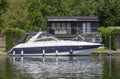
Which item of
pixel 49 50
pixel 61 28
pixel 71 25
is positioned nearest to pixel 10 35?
pixel 49 50

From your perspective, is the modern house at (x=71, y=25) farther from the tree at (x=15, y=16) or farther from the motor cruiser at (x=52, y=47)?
the motor cruiser at (x=52, y=47)

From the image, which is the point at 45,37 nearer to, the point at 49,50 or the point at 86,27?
the point at 49,50

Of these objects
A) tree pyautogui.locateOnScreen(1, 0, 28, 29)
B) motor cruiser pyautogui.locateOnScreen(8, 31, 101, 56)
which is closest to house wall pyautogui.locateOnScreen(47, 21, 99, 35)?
tree pyautogui.locateOnScreen(1, 0, 28, 29)

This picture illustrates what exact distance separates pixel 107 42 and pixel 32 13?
26734 millimetres

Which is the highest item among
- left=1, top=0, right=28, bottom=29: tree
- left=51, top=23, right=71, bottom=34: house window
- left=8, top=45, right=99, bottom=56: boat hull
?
left=1, top=0, right=28, bottom=29: tree

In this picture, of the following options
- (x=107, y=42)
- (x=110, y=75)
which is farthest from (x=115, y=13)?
(x=110, y=75)

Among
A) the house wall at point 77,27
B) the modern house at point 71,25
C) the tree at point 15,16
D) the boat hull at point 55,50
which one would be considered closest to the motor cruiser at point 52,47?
the boat hull at point 55,50

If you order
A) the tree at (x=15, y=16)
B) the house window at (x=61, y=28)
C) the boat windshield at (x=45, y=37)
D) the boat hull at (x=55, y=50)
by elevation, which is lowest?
the boat hull at (x=55, y=50)

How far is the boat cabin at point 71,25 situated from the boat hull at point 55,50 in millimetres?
20414

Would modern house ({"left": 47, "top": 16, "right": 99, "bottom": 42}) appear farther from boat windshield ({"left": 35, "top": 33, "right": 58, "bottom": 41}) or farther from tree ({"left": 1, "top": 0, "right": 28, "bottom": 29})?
boat windshield ({"left": 35, "top": 33, "right": 58, "bottom": 41})

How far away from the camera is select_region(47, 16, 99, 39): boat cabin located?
270 ft

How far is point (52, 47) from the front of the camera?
60.8 m

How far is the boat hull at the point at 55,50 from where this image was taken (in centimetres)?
6019

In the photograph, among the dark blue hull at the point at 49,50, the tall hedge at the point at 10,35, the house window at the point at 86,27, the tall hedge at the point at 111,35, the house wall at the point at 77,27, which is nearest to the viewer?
the dark blue hull at the point at 49,50
